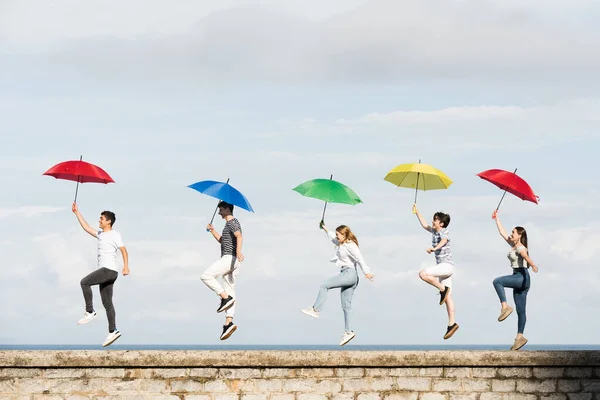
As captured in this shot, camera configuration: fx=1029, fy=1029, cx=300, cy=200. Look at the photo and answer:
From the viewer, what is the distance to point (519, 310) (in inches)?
573

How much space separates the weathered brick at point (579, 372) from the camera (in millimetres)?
13750

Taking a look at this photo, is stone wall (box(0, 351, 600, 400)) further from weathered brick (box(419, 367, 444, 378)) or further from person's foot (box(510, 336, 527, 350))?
person's foot (box(510, 336, 527, 350))

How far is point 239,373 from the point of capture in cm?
1293

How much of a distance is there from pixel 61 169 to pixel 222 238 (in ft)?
7.73

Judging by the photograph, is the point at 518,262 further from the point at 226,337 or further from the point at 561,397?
the point at 226,337

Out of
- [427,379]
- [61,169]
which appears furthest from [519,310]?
[61,169]

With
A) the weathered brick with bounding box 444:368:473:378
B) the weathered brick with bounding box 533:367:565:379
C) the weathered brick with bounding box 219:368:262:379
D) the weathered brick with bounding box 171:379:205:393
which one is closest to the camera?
the weathered brick with bounding box 171:379:205:393

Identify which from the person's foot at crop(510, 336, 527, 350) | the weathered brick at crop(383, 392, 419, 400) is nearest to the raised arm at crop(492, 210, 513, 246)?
the person's foot at crop(510, 336, 527, 350)

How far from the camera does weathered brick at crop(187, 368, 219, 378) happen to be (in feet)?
42.2

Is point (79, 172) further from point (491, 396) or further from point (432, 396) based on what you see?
point (491, 396)

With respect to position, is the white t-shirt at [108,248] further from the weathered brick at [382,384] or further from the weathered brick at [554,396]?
the weathered brick at [554,396]

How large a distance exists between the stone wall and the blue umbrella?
216 cm

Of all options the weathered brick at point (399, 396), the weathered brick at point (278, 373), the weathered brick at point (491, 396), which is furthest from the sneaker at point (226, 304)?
the weathered brick at point (491, 396)

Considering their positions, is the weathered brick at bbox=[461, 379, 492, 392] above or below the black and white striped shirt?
below
